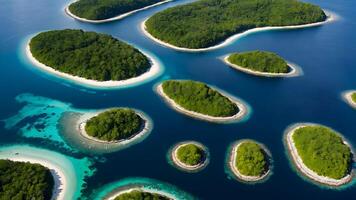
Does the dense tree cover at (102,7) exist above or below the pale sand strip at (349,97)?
above

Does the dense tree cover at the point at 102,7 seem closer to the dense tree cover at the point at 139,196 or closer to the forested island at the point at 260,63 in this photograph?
the forested island at the point at 260,63

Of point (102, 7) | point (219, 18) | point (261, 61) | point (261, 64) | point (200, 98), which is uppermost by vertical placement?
point (219, 18)

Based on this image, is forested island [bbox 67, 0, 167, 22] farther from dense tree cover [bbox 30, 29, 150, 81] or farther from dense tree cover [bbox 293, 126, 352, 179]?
dense tree cover [bbox 293, 126, 352, 179]

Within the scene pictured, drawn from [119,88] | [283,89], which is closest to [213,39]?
[283,89]

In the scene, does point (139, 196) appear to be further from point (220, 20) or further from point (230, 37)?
point (220, 20)

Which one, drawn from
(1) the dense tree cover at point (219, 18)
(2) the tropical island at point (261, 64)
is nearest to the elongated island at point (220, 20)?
(1) the dense tree cover at point (219, 18)

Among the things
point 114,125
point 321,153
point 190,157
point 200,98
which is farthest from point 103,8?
point 321,153

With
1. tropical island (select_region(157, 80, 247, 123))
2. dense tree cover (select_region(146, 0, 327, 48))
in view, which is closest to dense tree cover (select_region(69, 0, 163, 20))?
dense tree cover (select_region(146, 0, 327, 48))
